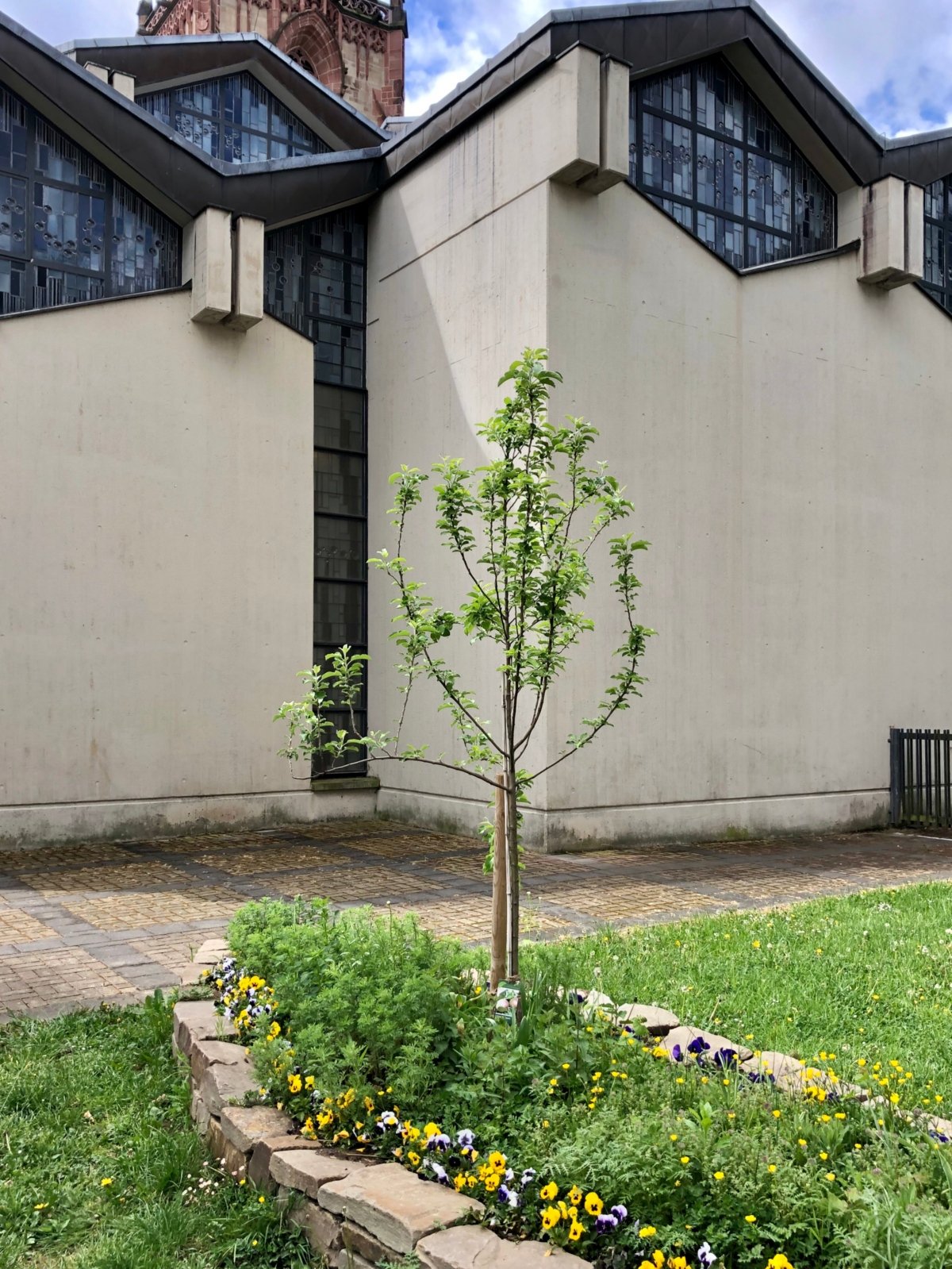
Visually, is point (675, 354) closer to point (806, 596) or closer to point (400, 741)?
point (806, 596)

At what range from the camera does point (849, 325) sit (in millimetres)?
14562

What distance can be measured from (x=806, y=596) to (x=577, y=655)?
12.7ft

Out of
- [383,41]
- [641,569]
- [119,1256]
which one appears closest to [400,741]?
[641,569]

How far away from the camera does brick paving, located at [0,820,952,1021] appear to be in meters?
6.83

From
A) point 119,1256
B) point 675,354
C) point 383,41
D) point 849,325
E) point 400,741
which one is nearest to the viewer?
point 119,1256

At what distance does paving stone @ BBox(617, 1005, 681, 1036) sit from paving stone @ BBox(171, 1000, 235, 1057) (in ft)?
5.40

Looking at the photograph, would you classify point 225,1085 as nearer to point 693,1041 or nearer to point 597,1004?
point 597,1004

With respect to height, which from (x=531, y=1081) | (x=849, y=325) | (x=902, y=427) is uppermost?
(x=849, y=325)

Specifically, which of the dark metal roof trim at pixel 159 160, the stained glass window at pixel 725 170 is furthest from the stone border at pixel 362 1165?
the dark metal roof trim at pixel 159 160

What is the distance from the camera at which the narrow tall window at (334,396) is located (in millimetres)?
14227

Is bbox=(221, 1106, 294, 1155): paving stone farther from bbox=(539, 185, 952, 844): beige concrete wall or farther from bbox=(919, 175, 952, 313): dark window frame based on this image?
bbox=(919, 175, 952, 313): dark window frame

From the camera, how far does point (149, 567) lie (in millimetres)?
12539

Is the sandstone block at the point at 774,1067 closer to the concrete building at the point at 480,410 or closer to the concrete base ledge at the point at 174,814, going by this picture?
the concrete building at the point at 480,410

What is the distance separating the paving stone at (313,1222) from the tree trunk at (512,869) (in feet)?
4.34
